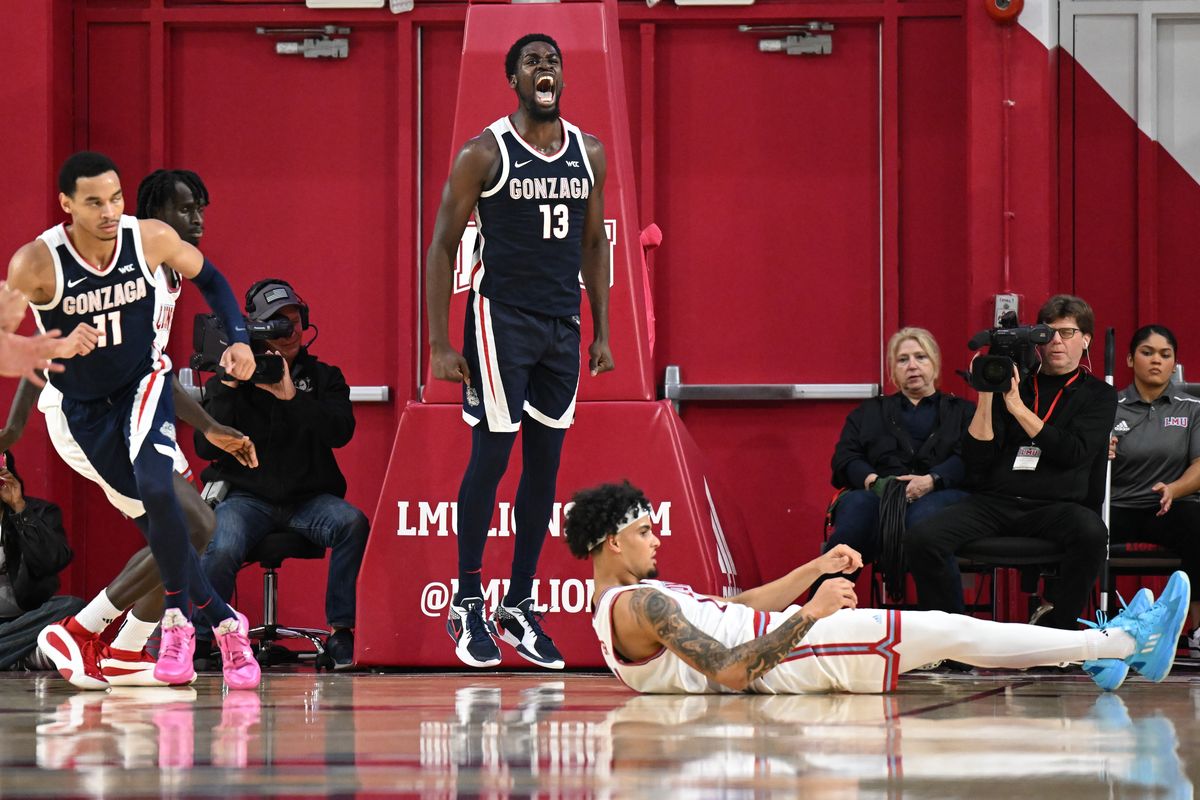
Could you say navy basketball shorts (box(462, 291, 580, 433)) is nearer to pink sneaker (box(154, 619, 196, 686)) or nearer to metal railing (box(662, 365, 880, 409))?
pink sneaker (box(154, 619, 196, 686))

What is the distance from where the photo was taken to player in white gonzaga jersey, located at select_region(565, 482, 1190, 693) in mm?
4352

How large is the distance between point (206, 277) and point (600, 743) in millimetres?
2577

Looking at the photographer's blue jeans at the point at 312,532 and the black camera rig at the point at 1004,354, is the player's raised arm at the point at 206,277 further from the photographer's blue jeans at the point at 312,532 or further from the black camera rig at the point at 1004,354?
the black camera rig at the point at 1004,354

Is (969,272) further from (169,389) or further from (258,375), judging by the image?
(169,389)

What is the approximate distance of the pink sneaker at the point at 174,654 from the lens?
5074 mm

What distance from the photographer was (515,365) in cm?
550

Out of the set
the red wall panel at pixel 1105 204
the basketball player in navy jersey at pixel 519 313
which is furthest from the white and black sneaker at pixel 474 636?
the red wall panel at pixel 1105 204

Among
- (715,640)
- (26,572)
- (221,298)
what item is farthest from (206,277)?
(715,640)

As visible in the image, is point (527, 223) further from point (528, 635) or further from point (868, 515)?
point (868, 515)

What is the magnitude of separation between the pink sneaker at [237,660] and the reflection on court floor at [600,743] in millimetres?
157

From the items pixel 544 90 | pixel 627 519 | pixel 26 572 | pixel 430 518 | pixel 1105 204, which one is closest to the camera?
pixel 627 519

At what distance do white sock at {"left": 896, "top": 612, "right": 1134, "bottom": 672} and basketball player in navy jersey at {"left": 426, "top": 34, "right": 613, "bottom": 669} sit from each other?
1563mm

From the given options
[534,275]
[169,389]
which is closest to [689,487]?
[534,275]

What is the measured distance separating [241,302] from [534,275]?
332 centimetres
